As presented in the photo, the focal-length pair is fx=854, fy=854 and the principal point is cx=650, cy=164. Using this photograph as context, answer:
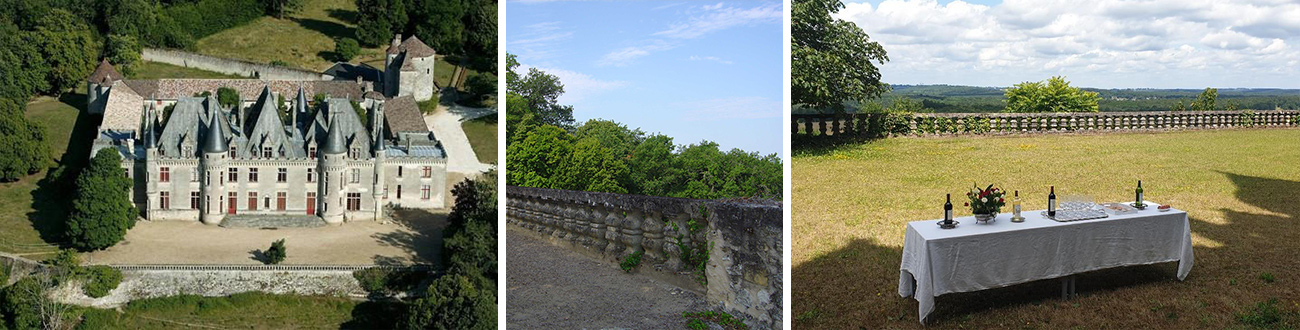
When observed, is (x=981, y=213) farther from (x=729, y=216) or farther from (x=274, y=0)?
(x=274, y=0)

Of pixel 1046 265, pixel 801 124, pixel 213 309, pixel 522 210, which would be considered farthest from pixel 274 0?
pixel 1046 265

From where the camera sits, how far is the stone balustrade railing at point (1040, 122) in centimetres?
1395

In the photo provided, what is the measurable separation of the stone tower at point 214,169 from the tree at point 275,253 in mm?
1611

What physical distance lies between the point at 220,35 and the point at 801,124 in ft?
63.5

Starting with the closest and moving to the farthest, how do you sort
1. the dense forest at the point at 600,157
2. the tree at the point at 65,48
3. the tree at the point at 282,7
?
1. the dense forest at the point at 600,157
2. the tree at the point at 65,48
3. the tree at the point at 282,7

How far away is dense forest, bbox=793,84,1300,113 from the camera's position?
14727 millimetres

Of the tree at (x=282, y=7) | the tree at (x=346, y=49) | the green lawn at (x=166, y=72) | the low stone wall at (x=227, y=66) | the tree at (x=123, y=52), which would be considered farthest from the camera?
the tree at (x=282, y=7)

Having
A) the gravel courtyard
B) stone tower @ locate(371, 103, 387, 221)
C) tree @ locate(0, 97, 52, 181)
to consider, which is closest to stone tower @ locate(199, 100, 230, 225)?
the gravel courtyard

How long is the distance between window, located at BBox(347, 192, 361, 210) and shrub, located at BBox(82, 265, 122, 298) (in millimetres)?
5524

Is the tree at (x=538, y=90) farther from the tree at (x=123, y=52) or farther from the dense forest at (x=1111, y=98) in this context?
the tree at (x=123, y=52)

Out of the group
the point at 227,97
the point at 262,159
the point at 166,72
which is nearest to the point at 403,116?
the point at 262,159

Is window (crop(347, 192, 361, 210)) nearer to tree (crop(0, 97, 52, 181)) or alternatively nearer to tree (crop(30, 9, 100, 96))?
tree (crop(0, 97, 52, 181))

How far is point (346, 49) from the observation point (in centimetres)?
2480

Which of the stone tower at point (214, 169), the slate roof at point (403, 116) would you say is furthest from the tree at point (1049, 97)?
the stone tower at point (214, 169)
